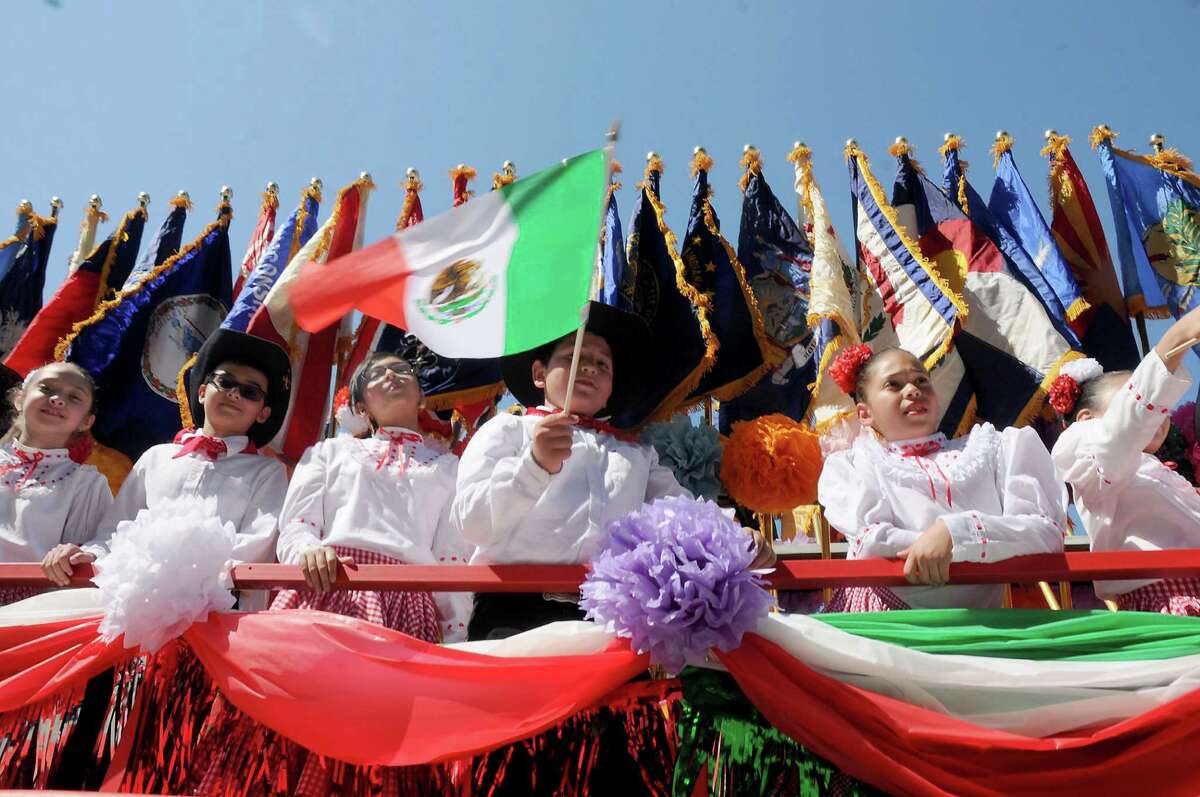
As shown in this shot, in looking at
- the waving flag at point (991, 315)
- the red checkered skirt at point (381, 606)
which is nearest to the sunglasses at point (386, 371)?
the red checkered skirt at point (381, 606)

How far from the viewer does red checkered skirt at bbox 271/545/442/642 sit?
10.4 feet

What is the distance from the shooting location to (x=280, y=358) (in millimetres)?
4504

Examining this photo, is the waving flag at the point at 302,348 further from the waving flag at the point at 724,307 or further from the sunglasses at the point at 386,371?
the waving flag at the point at 724,307

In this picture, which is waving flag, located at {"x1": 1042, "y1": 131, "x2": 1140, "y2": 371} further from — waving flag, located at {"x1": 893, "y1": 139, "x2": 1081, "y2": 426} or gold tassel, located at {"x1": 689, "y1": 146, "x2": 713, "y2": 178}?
gold tassel, located at {"x1": 689, "y1": 146, "x2": 713, "y2": 178}

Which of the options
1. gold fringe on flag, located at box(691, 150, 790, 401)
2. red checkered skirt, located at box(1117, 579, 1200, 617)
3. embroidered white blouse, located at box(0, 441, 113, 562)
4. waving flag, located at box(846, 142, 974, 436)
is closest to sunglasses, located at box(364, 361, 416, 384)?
embroidered white blouse, located at box(0, 441, 113, 562)

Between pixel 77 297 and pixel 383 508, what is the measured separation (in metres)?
4.23

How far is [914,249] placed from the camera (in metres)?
5.62

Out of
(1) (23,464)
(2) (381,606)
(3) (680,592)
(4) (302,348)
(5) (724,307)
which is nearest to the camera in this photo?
(3) (680,592)

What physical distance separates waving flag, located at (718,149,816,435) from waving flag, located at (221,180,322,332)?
2982 millimetres

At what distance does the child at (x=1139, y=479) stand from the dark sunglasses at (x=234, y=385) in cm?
342

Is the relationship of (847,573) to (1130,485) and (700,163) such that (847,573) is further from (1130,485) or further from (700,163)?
(700,163)

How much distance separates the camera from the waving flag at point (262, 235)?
6836 mm

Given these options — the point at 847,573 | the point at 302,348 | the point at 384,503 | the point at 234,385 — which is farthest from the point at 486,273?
the point at 302,348

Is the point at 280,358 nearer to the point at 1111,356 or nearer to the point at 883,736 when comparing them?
the point at 883,736
